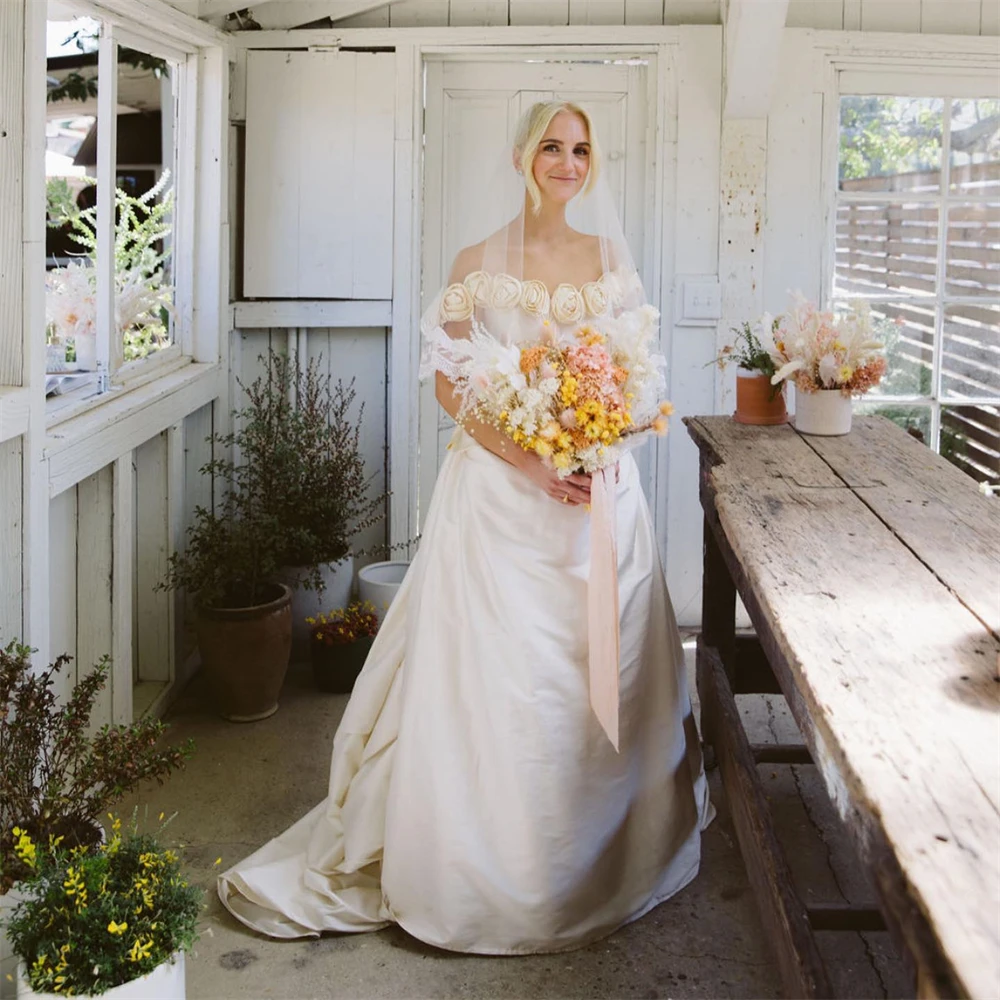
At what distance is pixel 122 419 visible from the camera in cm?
381

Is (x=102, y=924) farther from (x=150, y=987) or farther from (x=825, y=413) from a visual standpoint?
(x=825, y=413)

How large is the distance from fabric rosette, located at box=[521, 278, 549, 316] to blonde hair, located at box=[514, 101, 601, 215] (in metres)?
0.24

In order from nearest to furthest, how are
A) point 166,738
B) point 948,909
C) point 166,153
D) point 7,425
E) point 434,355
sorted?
point 948,909
point 7,425
point 434,355
point 166,738
point 166,153

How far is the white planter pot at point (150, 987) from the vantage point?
7.47 feet

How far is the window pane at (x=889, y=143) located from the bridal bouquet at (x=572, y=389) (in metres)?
2.42

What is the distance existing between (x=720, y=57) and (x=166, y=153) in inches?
82.6

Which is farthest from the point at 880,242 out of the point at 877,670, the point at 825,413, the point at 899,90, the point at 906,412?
the point at 877,670

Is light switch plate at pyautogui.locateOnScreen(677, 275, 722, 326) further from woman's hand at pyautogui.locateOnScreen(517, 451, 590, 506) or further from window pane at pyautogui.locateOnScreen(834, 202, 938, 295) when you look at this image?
woman's hand at pyautogui.locateOnScreen(517, 451, 590, 506)

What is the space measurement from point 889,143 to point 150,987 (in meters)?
4.18

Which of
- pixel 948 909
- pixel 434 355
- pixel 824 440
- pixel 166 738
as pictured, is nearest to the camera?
pixel 948 909

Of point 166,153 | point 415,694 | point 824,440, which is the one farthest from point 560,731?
point 166,153

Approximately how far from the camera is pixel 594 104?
5.12m

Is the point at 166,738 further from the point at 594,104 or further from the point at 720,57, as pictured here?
the point at 720,57

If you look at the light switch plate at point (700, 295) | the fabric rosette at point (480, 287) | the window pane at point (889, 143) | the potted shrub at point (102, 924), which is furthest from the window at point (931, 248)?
the potted shrub at point (102, 924)
